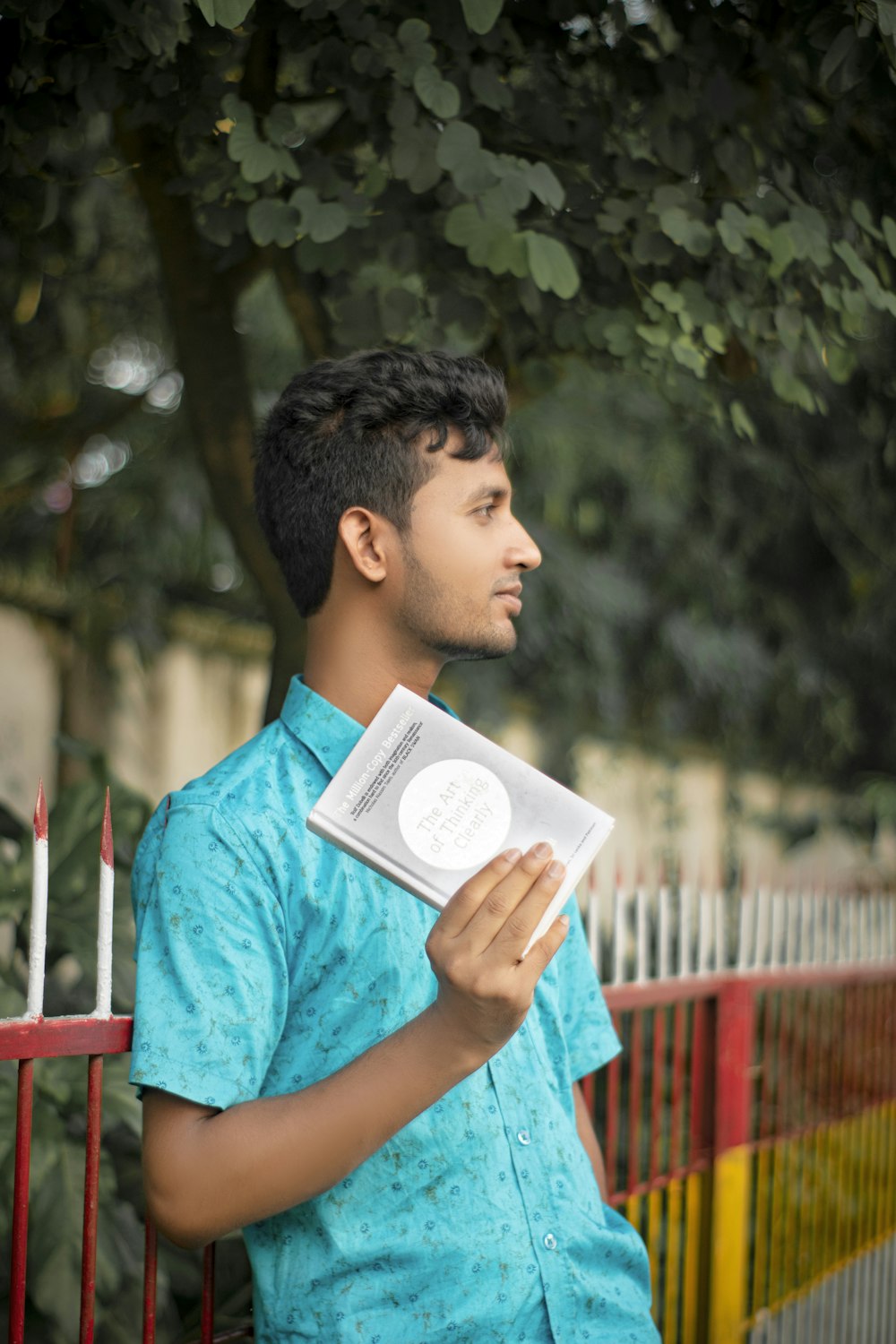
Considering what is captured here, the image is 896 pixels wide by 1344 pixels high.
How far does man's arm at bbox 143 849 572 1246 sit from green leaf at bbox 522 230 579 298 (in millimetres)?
1335

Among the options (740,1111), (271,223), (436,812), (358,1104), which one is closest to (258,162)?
A: (271,223)

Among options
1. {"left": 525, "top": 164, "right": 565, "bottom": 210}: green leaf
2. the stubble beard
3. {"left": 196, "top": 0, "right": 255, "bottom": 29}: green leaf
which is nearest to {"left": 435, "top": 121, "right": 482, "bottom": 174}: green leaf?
{"left": 525, "top": 164, "right": 565, "bottom": 210}: green leaf

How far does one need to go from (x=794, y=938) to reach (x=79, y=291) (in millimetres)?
3548

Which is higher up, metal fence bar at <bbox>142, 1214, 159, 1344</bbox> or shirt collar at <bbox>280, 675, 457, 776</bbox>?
shirt collar at <bbox>280, 675, 457, 776</bbox>

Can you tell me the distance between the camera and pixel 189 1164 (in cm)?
141

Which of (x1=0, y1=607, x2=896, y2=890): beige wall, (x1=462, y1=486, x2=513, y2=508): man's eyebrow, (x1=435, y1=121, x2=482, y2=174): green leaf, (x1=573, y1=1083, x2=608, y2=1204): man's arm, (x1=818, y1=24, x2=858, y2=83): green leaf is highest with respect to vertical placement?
(x1=818, y1=24, x2=858, y2=83): green leaf

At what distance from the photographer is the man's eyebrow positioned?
1795mm

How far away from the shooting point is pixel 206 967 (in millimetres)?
1464

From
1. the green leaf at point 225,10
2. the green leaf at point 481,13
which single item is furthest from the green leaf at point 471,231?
the green leaf at point 225,10

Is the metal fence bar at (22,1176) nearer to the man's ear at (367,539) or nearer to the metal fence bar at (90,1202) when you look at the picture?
the metal fence bar at (90,1202)

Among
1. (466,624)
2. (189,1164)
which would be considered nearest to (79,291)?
(466,624)

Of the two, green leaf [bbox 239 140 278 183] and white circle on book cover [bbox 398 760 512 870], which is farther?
green leaf [bbox 239 140 278 183]

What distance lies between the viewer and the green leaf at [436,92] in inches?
91.1

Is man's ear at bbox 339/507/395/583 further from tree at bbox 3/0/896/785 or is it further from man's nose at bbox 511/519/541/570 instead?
tree at bbox 3/0/896/785
